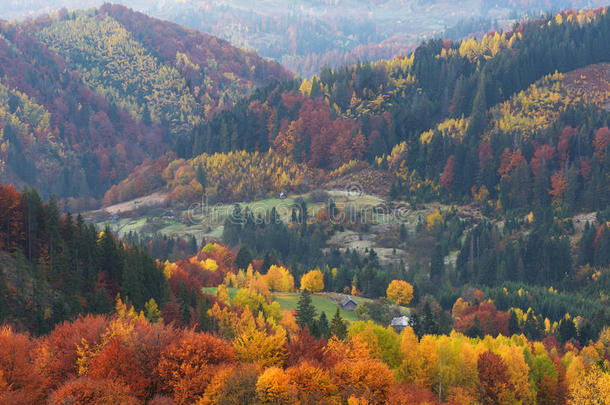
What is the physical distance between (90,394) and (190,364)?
13.1 metres

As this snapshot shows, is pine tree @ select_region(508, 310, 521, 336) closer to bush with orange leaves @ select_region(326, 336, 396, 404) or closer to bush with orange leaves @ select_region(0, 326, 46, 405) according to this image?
bush with orange leaves @ select_region(326, 336, 396, 404)

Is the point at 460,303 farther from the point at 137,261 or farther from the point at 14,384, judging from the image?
the point at 14,384

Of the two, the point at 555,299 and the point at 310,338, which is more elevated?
the point at 310,338

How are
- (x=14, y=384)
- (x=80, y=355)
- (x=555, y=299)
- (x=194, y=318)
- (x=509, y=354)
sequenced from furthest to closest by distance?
(x=555, y=299) → (x=194, y=318) → (x=509, y=354) → (x=80, y=355) → (x=14, y=384)

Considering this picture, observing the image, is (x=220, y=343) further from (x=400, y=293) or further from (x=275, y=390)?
(x=400, y=293)

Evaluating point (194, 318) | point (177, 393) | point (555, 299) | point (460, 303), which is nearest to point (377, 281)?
point (460, 303)

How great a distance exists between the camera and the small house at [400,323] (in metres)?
160

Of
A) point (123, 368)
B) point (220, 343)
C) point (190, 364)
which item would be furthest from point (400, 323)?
point (123, 368)

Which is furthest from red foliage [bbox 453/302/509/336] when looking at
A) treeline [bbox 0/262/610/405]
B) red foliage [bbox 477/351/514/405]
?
red foliage [bbox 477/351/514/405]

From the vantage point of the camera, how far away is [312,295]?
593 feet

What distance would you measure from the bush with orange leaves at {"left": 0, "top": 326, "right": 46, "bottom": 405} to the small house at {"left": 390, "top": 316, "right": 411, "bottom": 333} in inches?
3526

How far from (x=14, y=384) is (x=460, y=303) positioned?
12907 cm

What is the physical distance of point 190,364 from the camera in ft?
273

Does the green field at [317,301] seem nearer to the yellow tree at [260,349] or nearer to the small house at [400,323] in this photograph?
the small house at [400,323]
